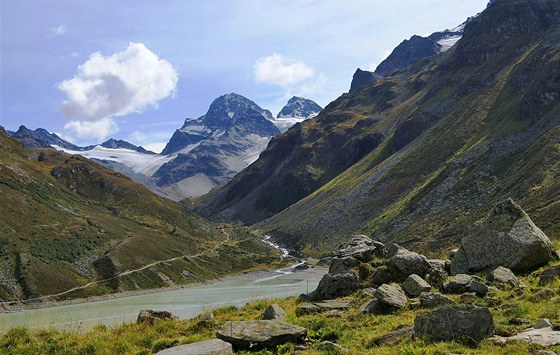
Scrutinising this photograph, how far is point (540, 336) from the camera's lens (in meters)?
12.1

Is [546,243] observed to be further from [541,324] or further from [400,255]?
[541,324]

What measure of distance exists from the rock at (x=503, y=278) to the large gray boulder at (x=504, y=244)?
1641mm

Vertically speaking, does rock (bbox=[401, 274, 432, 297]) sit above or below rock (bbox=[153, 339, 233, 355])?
below

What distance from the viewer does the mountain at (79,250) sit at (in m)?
108

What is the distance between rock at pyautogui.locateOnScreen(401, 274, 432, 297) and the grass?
1648 millimetres

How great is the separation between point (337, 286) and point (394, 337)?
9455mm

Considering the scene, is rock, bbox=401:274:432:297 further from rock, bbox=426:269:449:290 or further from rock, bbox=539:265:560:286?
rock, bbox=539:265:560:286

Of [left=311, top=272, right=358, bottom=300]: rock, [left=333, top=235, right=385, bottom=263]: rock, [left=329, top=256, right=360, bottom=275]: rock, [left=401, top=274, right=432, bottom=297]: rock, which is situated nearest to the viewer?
[left=401, top=274, right=432, bottom=297]: rock

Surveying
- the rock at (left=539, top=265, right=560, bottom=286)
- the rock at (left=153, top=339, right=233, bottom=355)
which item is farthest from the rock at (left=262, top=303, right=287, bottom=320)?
the rock at (left=539, top=265, right=560, bottom=286)

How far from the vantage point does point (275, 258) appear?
16188 cm

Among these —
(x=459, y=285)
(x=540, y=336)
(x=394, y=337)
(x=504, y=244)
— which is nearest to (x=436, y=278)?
Result: (x=459, y=285)

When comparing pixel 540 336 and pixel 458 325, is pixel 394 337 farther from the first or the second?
pixel 540 336

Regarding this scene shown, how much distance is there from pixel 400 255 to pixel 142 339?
14.1 meters

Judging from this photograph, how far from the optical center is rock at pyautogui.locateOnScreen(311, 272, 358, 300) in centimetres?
2336
